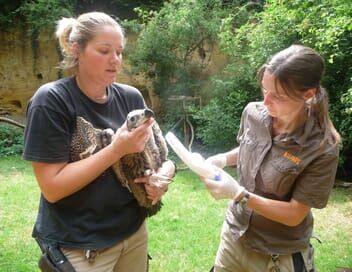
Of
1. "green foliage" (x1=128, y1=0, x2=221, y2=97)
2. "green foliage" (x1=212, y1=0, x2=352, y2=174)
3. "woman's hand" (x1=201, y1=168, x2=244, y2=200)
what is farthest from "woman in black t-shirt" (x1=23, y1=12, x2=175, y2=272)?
"green foliage" (x1=128, y1=0, x2=221, y2=97)

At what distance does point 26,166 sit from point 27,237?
10.7 feet

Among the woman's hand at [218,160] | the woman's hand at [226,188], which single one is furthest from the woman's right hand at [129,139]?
the woman's hand at [218,160]

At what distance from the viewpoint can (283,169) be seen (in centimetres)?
157

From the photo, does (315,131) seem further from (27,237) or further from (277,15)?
(277,15)

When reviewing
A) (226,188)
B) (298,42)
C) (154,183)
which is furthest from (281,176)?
(298,42)

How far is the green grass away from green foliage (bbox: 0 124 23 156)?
2.77m

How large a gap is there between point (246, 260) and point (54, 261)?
0.75 meters

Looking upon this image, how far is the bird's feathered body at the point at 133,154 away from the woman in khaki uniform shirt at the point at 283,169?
24 centimetres

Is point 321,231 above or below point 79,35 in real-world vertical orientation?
below

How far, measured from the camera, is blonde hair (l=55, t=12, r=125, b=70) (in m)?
1.53

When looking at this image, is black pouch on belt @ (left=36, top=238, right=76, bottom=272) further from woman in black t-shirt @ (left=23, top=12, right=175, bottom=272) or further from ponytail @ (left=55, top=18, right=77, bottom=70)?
ponytail @ (left=55, top=18, right=77, bottom=70)

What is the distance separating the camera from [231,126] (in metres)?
6.73

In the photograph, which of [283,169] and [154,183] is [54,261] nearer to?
[154,183]

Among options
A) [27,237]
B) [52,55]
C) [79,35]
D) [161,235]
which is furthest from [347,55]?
[52,55]
